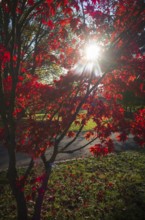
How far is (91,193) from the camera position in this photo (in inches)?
261

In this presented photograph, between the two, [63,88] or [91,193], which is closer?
[63,88]

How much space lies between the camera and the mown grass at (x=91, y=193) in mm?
5486

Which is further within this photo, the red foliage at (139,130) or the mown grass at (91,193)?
the mown grass at (91,193)

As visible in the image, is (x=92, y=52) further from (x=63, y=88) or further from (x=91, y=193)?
(x=91, y=193)

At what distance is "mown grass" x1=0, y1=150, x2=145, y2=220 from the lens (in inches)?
216

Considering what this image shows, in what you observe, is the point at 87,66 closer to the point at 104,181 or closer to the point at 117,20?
the point at 117,20

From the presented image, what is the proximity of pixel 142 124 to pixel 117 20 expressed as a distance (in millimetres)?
2415

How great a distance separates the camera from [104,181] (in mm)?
7613

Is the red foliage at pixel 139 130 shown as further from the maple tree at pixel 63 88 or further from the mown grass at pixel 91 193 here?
the mown grass at pixel 91 193

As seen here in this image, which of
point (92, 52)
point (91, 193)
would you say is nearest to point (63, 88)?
point (92, 52)

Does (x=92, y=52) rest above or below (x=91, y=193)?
above

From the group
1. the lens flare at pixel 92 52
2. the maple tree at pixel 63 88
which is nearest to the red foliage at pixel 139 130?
the maple tree at pixel 63 88

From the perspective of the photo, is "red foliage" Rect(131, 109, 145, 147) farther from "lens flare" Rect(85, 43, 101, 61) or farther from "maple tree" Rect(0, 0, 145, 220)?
"lens flare" Rect(85, 43, 101, 61)

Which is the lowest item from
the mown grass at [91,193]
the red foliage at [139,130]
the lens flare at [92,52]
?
the mown grass at [91,193]
